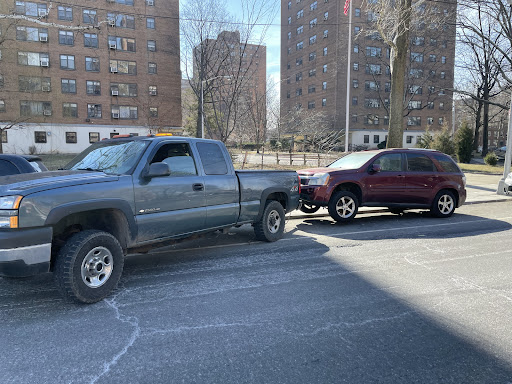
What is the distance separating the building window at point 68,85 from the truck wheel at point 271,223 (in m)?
45.1

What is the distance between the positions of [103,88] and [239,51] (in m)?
24.7

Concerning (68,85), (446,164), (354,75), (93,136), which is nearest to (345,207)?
(446,164)

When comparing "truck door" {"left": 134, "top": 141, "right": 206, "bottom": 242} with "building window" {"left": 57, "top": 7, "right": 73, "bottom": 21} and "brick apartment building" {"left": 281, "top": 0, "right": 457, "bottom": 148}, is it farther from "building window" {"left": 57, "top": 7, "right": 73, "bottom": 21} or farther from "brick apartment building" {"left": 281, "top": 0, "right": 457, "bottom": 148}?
"building window" {"left": 57, "top": 7, "right": 73, "bottom": 21}

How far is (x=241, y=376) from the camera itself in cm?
274

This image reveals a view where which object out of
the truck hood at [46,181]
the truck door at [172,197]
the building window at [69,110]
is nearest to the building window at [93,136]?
the building window at [69,110]

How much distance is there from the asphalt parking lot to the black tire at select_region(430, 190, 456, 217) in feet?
11.6

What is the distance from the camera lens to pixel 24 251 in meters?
3.55

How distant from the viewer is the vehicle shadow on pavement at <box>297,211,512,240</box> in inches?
305

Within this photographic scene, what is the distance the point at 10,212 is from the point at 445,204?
9723 millimetres

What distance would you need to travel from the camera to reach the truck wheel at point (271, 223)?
6.77 metres

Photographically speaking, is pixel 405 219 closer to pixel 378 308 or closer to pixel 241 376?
pixel 378 308

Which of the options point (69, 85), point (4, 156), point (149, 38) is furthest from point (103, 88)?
point (4, 156)

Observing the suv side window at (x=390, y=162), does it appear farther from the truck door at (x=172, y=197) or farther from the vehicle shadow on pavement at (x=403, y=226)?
the truck door at (x=172, y=197)

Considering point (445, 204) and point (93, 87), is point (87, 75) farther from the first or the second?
point (445, 204)
